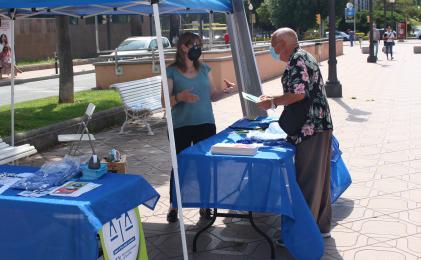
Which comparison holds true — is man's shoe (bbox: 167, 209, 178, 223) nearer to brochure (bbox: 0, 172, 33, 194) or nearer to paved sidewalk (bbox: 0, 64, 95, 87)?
brochure (bbox: 0, 172, 33, 194)

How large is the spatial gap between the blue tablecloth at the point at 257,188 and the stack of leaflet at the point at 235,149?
52mm

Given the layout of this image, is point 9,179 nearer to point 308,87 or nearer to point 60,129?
point 308,87

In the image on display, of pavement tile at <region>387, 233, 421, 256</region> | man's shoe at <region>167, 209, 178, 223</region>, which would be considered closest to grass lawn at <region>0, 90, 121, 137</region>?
man's shoe at <region>167, 209, 178, 223</region>

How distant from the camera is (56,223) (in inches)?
133

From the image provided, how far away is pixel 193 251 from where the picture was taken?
469 centimetres

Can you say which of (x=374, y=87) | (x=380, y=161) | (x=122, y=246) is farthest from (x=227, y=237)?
(x=374, y=87)

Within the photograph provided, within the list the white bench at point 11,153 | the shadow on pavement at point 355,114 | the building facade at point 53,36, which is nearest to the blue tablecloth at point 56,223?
the white bench at point 11,153

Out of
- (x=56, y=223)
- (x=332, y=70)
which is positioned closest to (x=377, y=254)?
(x=56, y=223)

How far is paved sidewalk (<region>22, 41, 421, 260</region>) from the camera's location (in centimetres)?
471

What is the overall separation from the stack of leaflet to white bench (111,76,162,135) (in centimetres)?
555

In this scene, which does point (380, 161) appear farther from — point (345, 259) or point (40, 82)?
point (40, 82)

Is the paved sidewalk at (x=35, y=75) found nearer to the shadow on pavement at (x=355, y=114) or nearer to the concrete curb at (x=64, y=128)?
the concrete curb at (x=64, y=128)

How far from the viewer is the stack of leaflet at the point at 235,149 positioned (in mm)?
4309

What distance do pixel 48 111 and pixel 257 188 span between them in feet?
25.0
